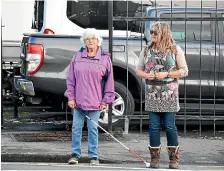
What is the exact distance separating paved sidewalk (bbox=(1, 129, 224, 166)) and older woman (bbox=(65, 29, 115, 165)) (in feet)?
1.19

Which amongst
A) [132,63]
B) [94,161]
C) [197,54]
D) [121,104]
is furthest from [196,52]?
[94,161]

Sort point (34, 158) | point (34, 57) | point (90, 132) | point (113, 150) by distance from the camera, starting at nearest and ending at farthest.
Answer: point (90, 132) < point (34, 158) < point (113, 150) < point (34, 57)

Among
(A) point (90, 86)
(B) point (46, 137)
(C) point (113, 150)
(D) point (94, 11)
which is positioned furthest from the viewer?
(D) point (94, 11)

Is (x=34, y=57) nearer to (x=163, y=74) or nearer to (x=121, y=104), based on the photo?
(x=121, y=104)

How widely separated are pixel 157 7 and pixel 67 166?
362cm

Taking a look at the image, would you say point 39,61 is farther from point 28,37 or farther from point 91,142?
point 91,142

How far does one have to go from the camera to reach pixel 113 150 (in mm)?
8281

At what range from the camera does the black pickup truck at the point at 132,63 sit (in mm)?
9789

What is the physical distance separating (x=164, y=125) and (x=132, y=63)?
108 inches

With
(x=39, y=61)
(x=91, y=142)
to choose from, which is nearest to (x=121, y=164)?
(x=91, y=142)

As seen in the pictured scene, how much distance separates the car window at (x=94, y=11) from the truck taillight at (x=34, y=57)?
106 centimetres

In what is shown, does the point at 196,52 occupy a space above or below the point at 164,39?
below

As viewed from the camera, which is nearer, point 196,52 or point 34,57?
point 34,57

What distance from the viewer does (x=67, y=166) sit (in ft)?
24.4
